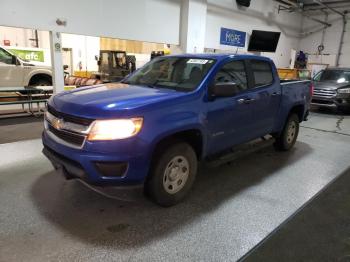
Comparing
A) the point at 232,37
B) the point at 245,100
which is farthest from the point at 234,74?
the point at 232,37

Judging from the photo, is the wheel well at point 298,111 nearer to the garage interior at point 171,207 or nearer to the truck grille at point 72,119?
the garage interior at point 171,207

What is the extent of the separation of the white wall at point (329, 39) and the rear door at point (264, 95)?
48.3ft

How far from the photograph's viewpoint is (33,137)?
551 cm

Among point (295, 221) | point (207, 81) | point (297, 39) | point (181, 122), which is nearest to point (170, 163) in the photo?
point (181, 122)

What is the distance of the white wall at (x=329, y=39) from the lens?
1598 cm

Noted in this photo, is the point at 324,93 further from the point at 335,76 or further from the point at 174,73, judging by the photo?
the point at 174,73

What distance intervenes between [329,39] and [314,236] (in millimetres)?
17101

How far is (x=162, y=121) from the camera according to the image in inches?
103

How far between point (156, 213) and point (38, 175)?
1.81 meters

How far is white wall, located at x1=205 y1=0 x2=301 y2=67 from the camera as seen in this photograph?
1109 cm

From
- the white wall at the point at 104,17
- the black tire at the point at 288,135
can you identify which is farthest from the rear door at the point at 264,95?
the white wall at the point at 104,17

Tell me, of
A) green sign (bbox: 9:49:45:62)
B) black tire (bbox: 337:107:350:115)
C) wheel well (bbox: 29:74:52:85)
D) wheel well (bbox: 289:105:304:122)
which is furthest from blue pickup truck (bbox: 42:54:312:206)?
green sign (bbox: 9:49:45:62)

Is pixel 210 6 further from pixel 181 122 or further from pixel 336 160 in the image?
pixel 181 122

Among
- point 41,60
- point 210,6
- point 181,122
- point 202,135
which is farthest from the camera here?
point 41,60
